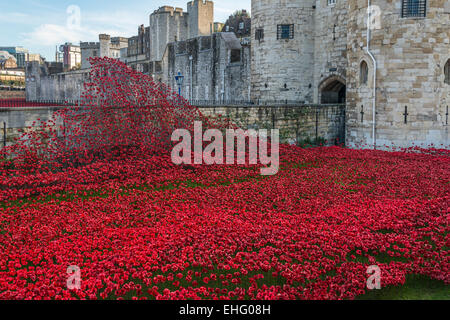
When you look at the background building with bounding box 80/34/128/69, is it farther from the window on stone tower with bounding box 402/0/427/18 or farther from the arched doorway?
the window on stone tower with bounding box 402/0/427/18

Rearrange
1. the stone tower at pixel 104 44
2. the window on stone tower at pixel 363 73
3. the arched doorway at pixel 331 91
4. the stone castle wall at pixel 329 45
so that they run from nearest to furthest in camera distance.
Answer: the window on stone tower at pixel 363 73 < the stone castle wall at pixel 329 45 < the arched doorway at pixel 331 91 < the stone tower at pixel 104 44

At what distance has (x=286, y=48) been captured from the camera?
22484 mm

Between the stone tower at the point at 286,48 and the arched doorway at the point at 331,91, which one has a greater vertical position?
the stone tower at the point at 286,48

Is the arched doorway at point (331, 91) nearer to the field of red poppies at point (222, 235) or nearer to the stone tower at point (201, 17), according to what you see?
the field of red poppies at point (222, 235)

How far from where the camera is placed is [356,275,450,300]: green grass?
525cm

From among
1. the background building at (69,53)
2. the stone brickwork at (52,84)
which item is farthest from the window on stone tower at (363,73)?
the background building at (69,53)

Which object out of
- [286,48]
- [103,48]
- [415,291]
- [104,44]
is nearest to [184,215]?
[415,291]

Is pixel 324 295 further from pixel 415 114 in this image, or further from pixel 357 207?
pixel 415 114

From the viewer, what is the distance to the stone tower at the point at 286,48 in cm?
2233

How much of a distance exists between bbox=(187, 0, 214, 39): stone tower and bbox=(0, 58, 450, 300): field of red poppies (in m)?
41.6

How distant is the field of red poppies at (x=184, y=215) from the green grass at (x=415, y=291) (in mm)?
81

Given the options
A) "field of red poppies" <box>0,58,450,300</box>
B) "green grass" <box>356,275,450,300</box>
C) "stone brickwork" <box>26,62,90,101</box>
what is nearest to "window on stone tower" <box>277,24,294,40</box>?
"field of red poppies" <box>0,58,450,300</box>

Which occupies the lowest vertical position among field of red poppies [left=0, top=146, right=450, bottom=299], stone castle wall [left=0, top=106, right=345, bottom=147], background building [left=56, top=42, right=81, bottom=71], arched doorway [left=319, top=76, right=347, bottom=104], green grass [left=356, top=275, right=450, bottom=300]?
green grass [left=356, top=275, right=450, bottom=300]

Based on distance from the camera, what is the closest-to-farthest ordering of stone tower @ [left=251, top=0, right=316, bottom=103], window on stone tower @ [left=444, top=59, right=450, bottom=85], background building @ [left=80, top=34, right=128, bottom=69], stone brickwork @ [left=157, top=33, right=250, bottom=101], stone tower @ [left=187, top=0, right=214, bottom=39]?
window on stone tower @ [left=444, top=59, right=450, bottom=85], stone tower @ [left=251, top=0, right=316, bottom=103], stone brickwork @ [left=157, top=33, right=250, bottom=101], stone tower @ [left=187, top=0, right=214, bottom=39], background building @ [left=80, top=34, right=128, bottom=69]
